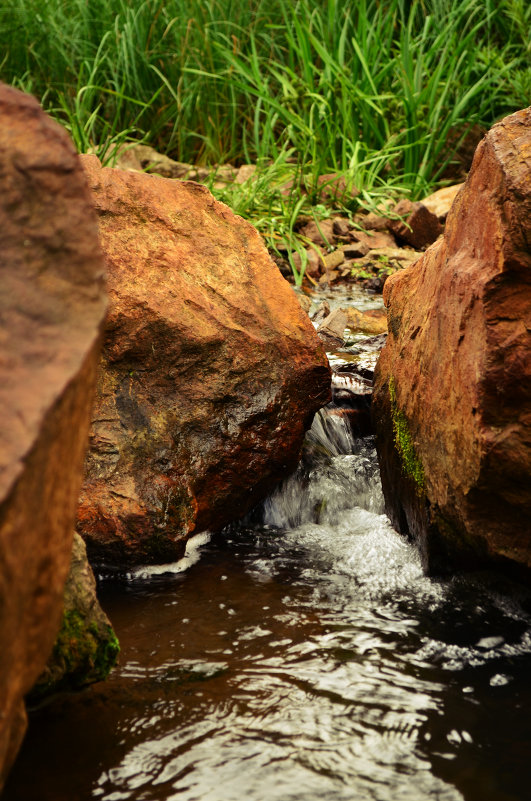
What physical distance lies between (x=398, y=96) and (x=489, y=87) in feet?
3.02

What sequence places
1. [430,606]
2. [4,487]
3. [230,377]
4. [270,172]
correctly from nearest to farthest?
[4,487] < [430,606] < [230,377] < [270,172]

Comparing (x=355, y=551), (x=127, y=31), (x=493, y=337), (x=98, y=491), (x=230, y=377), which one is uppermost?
(x=127, y=31)

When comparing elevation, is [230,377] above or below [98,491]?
above

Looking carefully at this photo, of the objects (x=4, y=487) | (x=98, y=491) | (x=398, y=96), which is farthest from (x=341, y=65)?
(x=4, y=487)

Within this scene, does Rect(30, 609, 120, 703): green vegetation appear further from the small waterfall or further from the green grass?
the green grass

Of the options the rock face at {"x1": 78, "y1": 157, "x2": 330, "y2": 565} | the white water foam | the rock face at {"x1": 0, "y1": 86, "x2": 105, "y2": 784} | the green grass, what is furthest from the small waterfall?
the green grass

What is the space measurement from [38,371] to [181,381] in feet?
5.93

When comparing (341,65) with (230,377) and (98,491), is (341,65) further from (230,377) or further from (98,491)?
(98,491)

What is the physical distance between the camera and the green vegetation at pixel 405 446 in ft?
9.18

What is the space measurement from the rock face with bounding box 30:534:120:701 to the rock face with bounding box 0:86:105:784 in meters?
0.47

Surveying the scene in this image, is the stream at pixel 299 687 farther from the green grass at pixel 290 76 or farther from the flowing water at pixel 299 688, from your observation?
the green grass at pixel 290 76

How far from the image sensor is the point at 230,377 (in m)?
3.07

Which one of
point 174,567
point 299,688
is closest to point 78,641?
point 299,688

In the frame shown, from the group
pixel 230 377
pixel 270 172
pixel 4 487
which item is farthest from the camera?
pixel 270 172
